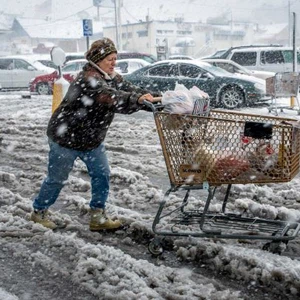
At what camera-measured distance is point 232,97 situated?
46.6 ft

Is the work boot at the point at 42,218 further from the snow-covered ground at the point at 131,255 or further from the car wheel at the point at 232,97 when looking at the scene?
the car wheel at the point at 232,97

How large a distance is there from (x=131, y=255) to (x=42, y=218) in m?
0.98

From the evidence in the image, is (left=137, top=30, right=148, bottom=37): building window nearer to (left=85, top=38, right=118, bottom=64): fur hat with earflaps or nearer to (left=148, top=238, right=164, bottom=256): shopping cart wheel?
(left=85, top=38, right=118, bottom=64): fur hat with earflaps

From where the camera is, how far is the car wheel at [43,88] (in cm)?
2081

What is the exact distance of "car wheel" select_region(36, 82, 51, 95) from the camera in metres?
20.8

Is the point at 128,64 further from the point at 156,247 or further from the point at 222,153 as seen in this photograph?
the point at 222,153

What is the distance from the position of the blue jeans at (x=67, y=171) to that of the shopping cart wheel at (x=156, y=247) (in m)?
0.77

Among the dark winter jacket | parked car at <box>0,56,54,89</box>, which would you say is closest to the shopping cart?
the dark winter jacket

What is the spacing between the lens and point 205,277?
3.47 metres

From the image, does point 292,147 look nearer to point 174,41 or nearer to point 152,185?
point 152,185

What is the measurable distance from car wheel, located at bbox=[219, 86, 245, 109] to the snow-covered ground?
8.15 metres

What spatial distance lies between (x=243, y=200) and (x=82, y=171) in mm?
2456

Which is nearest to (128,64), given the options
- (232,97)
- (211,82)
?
(211,82)

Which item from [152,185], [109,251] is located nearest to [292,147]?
[109,251]
